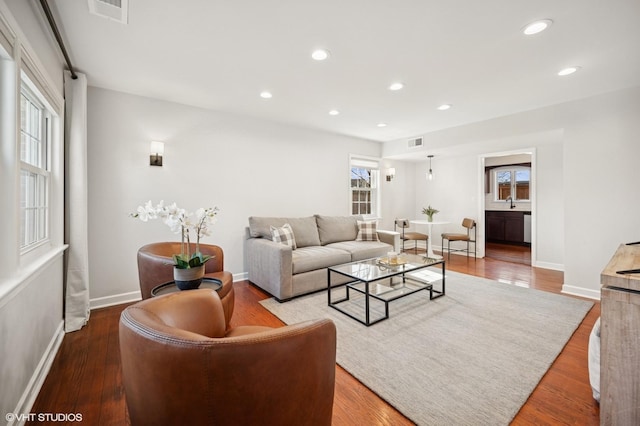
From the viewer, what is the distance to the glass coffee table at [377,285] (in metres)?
2.79

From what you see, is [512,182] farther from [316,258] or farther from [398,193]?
[316,258]

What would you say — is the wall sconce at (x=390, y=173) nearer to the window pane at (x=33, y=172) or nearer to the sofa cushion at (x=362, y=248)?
the sofa cushion at (x=362, y=248)

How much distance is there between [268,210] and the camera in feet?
14.4

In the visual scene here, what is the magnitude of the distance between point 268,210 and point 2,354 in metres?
3.23

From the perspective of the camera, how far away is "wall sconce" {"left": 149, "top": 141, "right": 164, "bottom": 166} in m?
3.37

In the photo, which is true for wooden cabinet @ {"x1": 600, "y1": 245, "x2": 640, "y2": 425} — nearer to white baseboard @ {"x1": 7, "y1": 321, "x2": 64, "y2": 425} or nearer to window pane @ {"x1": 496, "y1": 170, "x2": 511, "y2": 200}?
white baseboard @ {"x1": 7, "y1": 321, "x2": 64, "y2": 425}

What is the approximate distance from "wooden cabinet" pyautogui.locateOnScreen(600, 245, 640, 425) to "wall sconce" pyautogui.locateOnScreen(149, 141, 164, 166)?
4080 millimetres

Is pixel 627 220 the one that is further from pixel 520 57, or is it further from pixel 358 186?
pixel 358 186

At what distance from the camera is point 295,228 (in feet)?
13.8

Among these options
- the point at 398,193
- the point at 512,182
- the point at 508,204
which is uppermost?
the point at 512,182

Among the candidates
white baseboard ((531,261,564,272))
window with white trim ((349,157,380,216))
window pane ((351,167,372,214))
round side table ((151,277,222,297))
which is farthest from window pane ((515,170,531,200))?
round side table ((151,277,222,297))

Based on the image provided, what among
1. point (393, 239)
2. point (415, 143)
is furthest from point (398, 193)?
point (393, 239)

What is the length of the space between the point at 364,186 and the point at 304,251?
276cm

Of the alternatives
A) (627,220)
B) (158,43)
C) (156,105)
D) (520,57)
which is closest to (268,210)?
(156,105)
